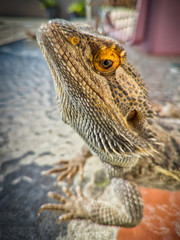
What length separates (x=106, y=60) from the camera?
64 centimetres

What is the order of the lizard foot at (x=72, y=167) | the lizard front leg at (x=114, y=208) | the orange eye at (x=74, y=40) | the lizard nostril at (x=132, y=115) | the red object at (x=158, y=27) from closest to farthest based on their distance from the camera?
the orange eye at (x=74, y=40) < the lizard nostril at (x=132, y=115) < the lizard front leg at (x=114, y=208) < the lizard foot at (x=72, y=167) < the red object at (x=158, y=27)

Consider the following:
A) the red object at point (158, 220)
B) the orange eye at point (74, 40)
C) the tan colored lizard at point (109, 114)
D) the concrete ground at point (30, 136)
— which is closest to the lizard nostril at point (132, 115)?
the tan colored lizard at point (109, 114)

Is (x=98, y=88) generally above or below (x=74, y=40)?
below

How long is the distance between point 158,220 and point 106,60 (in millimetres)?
938

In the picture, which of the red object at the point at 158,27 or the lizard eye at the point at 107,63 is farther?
the red object at the point at 158,27

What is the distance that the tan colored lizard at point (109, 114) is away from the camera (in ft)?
2.05

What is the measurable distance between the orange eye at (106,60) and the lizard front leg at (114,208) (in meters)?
0.69

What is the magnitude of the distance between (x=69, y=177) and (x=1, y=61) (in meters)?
2.49

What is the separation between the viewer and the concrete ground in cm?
100

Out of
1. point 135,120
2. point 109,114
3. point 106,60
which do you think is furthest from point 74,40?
point 135,120

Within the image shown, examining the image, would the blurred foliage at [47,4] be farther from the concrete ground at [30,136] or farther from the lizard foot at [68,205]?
the lizard foot at [68,205]

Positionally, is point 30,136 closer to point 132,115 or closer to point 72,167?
point 72,167

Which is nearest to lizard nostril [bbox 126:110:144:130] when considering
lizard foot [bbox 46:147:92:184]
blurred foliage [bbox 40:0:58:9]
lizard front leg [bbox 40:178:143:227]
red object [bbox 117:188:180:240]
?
lizard front leg [bbox 40:178:143:227]

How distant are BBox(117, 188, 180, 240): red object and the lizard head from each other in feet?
1.38
